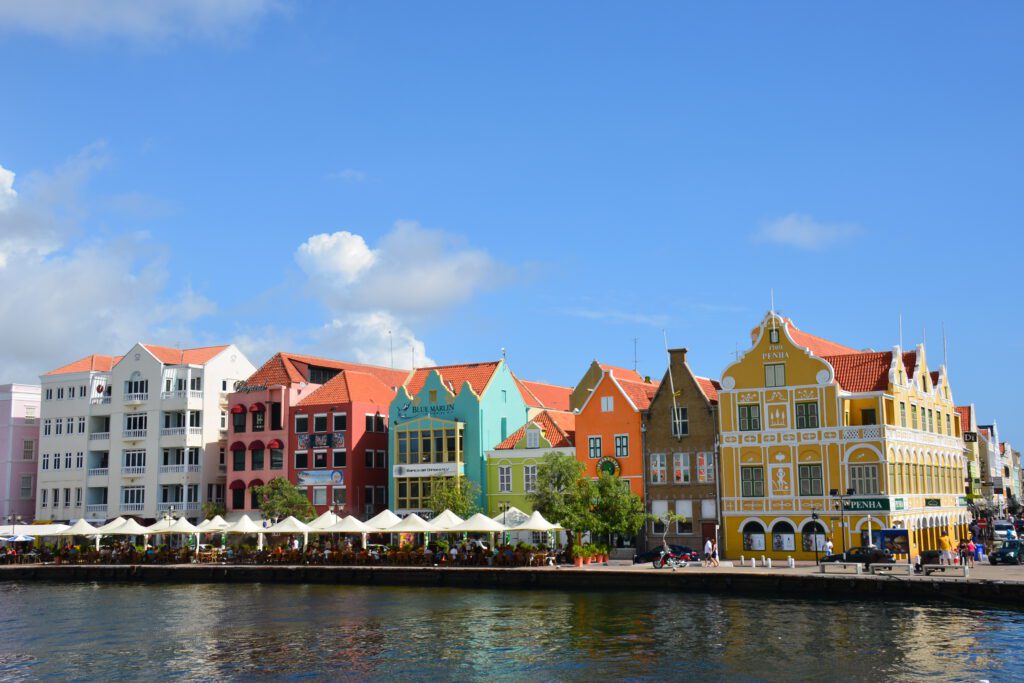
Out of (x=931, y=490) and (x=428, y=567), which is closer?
(x=428, y=567)

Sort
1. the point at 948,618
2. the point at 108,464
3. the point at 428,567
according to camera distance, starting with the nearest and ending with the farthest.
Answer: the point at 948,618
the point at 428,567
the point at 108,464

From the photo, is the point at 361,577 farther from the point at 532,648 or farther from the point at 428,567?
the point at 532,648

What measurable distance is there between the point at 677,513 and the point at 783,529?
744 cm

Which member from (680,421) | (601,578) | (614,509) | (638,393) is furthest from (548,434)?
(601,578)

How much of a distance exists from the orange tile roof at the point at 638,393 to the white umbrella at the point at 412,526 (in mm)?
17837

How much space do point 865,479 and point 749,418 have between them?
8209mm

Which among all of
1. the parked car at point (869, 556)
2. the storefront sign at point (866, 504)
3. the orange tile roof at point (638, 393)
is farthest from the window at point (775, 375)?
the parked car at point (869, 556)

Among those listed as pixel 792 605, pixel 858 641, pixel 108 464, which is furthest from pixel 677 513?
pixel 108 464

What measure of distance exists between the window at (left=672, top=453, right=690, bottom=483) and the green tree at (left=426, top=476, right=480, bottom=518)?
15.1 meters

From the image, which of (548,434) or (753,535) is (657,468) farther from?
(548,434)

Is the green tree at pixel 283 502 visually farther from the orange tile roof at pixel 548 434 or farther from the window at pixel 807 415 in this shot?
the window at pixel 807 415

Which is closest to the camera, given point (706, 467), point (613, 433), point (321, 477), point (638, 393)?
point (706, 467)

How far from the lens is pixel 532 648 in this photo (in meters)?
41.6

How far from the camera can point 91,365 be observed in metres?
101
